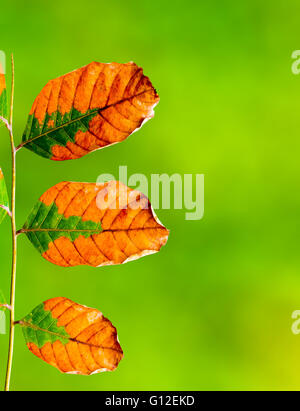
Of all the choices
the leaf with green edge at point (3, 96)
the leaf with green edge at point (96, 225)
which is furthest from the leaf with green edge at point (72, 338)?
the leaf with green edge at point (3, 96)

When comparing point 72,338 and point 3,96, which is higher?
point 3,96

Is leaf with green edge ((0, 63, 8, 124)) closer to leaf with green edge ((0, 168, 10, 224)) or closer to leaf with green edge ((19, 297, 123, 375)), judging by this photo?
leaf with green edge ((0, 168, 10, 224))

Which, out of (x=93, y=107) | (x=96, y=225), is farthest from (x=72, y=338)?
(x=93, y=107)

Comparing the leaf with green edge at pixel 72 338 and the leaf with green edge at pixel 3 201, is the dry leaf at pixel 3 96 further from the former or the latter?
the leaf with green edge at pixel 72 338

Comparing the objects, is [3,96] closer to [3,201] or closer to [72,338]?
[3,201]

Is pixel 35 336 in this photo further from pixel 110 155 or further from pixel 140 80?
pixel 110 155

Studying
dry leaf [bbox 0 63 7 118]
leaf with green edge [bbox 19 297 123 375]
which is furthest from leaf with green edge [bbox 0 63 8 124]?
leaf with green edge [bbox 19 297 123 375]
